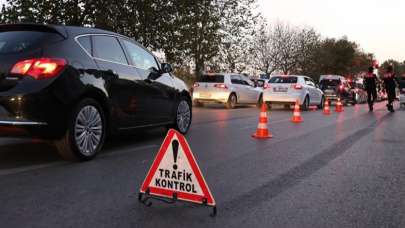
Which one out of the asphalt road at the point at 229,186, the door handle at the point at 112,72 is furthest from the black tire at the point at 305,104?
the door handle at the point at 112,72

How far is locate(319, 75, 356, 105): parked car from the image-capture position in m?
27.9

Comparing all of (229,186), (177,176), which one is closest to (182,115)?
(229,186)

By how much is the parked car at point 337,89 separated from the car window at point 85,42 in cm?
2271

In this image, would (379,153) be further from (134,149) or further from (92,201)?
(92,201)

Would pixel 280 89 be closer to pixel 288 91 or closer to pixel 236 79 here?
pixel 288 91

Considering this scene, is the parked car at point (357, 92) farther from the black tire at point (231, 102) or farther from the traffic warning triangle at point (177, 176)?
the traffic warning triangle at point (177, 176)

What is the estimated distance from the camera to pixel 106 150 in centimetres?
734

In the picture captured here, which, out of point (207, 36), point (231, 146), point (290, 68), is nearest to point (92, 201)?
point (231, 146)

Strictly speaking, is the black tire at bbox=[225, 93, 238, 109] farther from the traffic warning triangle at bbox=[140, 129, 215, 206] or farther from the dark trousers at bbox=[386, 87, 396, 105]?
the traffic warning triangle at bbox=[140, 129, 215, 206]

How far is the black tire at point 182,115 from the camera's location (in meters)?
9.11

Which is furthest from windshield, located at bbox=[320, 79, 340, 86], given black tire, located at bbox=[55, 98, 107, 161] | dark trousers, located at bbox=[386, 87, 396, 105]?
black tire, located at bbox=[55, 98, 107, 161]

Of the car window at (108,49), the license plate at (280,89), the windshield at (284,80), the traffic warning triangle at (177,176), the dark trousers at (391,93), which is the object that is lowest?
the traffic warning triangle at (177,176)

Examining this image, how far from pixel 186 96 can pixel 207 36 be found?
817 inches

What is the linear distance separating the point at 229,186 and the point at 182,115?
433 cm
